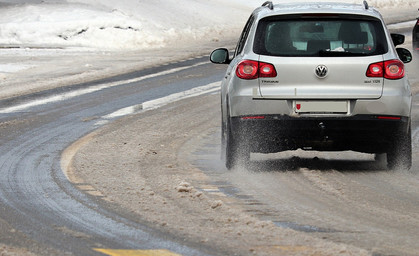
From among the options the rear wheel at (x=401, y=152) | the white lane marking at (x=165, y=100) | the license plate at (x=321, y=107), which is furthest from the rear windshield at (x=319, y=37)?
the white lane marking at (x=165, y=100)

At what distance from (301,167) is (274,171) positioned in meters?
0.34

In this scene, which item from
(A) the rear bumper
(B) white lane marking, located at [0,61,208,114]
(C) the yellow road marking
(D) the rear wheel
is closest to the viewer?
(C) the yellow road marking

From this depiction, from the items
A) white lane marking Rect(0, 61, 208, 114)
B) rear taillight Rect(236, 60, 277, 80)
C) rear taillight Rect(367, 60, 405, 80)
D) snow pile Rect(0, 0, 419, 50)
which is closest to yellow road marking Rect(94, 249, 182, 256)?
rear taillight Rect(236, 60, 277, 80)

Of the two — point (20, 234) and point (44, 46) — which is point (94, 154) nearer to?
point (20, 234)

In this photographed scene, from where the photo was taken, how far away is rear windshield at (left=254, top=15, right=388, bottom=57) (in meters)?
9.71

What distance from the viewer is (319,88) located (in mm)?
9555

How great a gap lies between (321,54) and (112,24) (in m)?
21.1

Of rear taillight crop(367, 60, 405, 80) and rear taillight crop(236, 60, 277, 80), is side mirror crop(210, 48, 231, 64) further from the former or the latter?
rear taillight crop(367, 60, 405, 80)

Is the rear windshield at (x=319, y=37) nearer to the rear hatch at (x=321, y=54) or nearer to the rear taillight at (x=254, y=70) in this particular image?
the rear hatch at (x=321, y=54)

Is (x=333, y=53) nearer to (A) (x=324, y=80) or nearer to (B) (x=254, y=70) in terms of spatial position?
(A) (x=324, y=80)

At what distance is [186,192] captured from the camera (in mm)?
8688

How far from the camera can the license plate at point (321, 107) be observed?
955 cm

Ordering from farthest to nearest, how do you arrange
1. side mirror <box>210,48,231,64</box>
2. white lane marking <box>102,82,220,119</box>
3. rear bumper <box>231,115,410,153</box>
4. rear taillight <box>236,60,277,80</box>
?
white lane marking <box>102,82,220,119</box>
side mirror <box>210,48,231,64</box>
rear taillight <box>236,60,277,80</box>
rear bumper <box>231,115,410,153</box>

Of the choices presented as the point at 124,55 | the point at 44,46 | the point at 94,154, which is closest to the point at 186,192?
the point at 94,154
